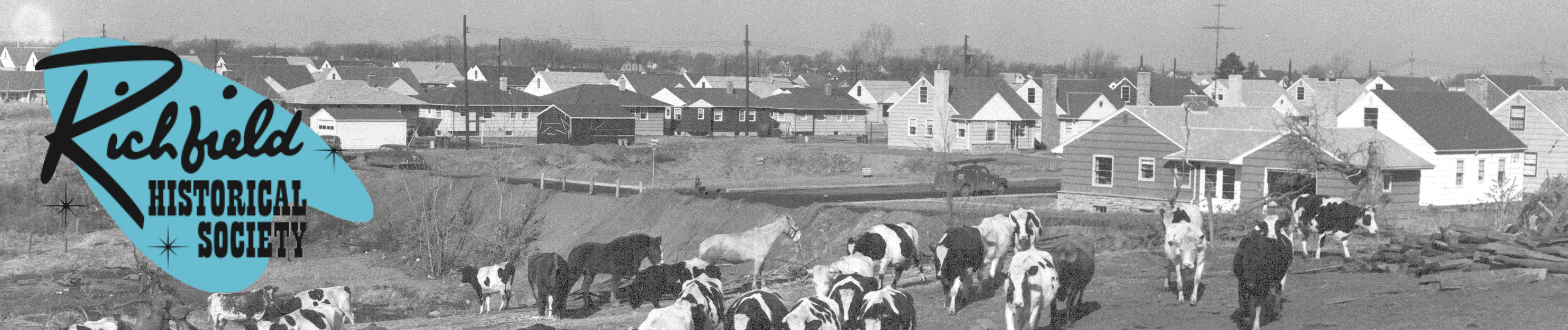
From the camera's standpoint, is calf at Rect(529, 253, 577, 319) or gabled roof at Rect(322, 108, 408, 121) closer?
calf at Rect(529, 253, 577, 319)

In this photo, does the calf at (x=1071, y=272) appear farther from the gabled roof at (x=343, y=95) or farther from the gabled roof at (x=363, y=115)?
the gabled roof at (x=343, y=95)

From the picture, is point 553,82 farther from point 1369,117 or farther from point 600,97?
point 1369,117

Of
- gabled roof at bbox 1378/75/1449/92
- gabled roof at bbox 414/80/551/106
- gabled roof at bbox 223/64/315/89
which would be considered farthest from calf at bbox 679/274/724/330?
gabled roof at bbox 1378/75/1449/92

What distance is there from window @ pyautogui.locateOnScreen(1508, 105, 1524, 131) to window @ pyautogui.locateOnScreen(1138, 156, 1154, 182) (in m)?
18.1

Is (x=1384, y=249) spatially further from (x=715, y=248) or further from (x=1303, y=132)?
(x=1303, y=132)

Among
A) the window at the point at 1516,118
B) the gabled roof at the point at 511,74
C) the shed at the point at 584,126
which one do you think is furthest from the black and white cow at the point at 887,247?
the gabled roof at the point at 511,74

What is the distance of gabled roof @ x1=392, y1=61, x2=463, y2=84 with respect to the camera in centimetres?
11956

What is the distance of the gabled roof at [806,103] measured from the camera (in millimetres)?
85562

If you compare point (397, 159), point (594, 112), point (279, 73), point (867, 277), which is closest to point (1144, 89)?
point (594, 112)

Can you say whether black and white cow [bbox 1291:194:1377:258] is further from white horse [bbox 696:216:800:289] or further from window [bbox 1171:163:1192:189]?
window [bbox 1171:163:1192:189]

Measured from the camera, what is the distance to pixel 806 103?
86.2 metres

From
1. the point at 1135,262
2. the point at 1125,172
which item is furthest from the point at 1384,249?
the point at 1125,172

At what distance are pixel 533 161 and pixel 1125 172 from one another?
3094 cm

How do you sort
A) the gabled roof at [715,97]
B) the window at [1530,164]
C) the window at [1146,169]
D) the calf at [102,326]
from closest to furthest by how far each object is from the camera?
the calf at [102,326] → the window at [1146,169] → the window at [1530,164] → the gabled roof at [715,97]
